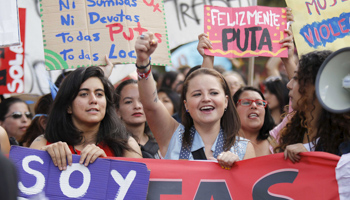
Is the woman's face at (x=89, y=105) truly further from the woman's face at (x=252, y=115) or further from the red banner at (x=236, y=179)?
the woman's face at (x=252, y=115)

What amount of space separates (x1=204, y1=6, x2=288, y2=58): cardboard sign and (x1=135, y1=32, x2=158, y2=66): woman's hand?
3.59ft

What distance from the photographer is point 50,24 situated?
3.99 meters

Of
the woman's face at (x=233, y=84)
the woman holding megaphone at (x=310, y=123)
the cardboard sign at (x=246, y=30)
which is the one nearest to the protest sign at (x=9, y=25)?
the cardboard sign at (x=246, y=30)

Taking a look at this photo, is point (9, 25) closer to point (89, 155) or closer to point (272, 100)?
point (89, 155)

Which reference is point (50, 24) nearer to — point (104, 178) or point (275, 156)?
point (104, 178)

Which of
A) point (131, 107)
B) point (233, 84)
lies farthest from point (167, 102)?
point (131, 107)

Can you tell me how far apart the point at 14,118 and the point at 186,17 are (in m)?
2.11

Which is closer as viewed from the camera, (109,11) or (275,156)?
(275,156)

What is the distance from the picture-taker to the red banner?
2.63 m

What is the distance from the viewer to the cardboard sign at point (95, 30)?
3.95 meters

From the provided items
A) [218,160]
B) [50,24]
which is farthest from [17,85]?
[218,160]

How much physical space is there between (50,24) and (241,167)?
2.17 metres

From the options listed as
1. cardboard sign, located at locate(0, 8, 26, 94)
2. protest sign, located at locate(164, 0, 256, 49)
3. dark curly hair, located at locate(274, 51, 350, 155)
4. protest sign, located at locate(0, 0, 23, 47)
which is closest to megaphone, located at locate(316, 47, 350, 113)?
dark curly hair, located at locate(274, 51, 350, 155)

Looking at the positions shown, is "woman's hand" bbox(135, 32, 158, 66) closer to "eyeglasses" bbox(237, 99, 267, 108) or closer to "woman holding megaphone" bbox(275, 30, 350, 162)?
"woman holding megaphone" bbox(275, 30, 350, 162)
